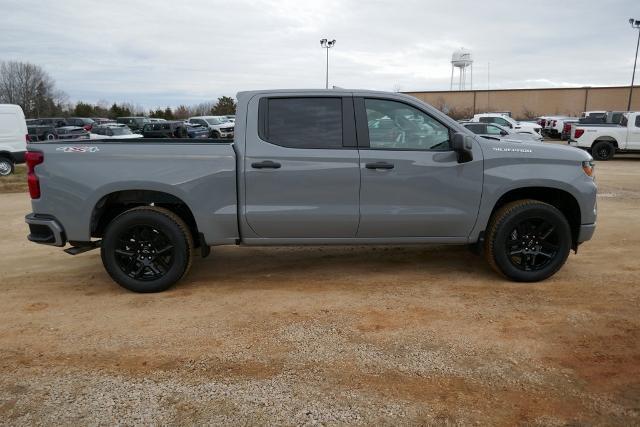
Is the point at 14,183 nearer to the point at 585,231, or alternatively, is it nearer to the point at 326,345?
the point at 326,345

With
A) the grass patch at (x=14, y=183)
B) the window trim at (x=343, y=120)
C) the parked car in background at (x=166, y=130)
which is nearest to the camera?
the window trim at (x=343, y=120)

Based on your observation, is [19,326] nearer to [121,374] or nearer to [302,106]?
[121,374]

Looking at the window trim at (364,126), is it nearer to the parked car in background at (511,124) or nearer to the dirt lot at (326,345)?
the dirt lot at (326,345)

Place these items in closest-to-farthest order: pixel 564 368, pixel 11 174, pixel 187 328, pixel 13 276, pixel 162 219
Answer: pixel 564 368
pixel 187 328
pixel 162 219
pixel 13 276
pixel 11 174

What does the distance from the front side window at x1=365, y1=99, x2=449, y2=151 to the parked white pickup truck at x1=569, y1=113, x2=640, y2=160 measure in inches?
660

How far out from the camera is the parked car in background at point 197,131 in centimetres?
2978

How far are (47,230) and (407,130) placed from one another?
3.50m

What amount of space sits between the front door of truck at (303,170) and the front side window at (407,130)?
0.83 feet

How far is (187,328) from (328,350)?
120 centimetres

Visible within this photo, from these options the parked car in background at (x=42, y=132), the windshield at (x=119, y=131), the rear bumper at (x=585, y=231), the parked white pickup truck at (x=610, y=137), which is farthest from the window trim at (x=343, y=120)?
the parked car in background at (x=42, y=132)

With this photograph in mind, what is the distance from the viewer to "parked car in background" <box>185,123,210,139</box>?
97.7 feet

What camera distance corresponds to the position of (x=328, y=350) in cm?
354

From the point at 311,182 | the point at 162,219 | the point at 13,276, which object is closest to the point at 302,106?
the point at 311,182

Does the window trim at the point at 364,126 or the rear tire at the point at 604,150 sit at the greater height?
the window trim at the point at 364,126
